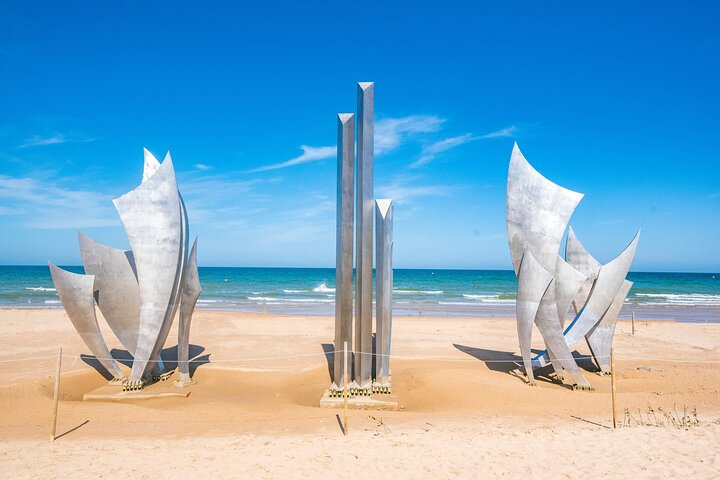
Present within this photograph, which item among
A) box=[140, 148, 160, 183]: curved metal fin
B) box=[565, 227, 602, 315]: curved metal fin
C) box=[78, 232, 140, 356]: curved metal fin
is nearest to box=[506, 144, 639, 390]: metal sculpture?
box=[565, 227, 602, 315]: curved metal fin

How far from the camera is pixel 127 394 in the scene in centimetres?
964

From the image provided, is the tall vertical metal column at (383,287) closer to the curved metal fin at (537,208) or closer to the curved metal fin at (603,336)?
the curved metal fin at (537,208)

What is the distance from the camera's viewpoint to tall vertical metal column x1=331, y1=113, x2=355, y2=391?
9.82 meters

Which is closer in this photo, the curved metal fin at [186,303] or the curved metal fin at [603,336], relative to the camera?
the curved metal fin at [186,303]

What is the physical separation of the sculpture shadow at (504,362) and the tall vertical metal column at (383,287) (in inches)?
136

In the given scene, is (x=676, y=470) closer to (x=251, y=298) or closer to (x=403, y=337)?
(x=403, y=337)

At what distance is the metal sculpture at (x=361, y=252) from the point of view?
32.0ft

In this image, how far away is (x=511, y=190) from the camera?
10945mm

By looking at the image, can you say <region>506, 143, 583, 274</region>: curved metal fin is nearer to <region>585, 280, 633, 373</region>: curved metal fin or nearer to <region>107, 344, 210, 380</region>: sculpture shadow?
<region>585, 280, 633, 373</region>: curved metal fin

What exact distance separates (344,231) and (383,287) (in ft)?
4.56

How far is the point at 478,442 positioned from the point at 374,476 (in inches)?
77.6

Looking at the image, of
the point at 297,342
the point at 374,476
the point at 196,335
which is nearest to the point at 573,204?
the point at 374,476

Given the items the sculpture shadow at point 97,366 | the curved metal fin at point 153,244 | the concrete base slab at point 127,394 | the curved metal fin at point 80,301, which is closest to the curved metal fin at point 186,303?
the curved metal fin at point 153,244

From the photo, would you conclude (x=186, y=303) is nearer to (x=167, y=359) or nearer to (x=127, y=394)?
(x=127, y=394)
